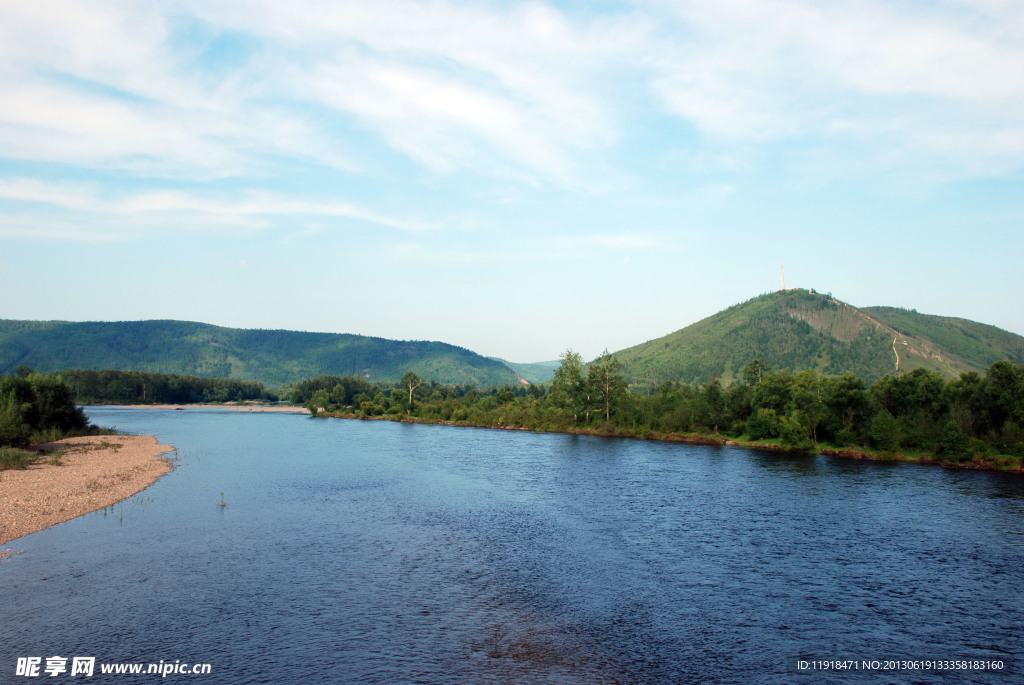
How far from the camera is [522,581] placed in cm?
2820

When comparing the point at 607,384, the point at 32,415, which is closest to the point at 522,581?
the point at 32,415

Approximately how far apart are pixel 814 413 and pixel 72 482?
8285cm

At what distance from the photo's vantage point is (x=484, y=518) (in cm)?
Result: 4112

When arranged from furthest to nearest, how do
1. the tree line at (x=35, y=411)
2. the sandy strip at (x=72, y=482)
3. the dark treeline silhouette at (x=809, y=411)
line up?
the dark treeline silhouette at (x=809, y=411)
the tree line at (x=35, y=411)
the sandy strip at (x=72, y=482)

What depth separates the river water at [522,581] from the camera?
20453 mm

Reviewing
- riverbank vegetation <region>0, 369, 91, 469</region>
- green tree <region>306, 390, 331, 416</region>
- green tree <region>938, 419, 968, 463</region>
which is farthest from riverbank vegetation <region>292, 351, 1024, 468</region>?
riverbank vegetation <region>0, 369, 91, 469</region>

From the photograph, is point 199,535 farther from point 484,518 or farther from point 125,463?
point 125,463

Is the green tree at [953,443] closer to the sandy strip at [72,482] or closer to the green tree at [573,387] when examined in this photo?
the green tree at [573,387]

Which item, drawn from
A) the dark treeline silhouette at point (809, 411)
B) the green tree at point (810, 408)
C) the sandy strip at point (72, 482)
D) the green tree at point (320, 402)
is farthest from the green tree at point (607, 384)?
the green tree at point (320, 402)

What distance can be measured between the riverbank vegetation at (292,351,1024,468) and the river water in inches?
790

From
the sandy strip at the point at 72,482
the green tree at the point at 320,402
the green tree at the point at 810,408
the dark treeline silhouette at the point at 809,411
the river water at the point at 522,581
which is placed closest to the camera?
the river water at the point at 522,581

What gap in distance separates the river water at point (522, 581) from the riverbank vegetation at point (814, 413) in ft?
65.9

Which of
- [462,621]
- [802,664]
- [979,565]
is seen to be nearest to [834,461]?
[979,565]

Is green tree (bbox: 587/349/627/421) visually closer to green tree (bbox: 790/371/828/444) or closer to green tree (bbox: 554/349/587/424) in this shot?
green tree (bbox: 554/349/587/424)
